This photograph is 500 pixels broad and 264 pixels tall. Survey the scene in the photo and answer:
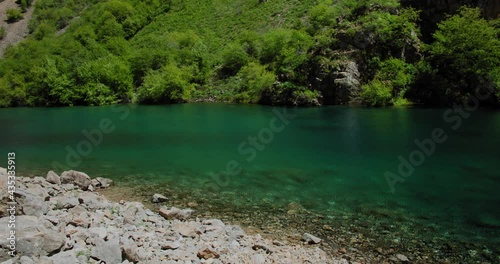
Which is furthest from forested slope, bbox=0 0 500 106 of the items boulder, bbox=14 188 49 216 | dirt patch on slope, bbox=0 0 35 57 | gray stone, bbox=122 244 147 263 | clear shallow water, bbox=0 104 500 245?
gray stone, bbox=122 244 147 263

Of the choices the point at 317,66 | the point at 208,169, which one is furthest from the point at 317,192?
the point at 317,66

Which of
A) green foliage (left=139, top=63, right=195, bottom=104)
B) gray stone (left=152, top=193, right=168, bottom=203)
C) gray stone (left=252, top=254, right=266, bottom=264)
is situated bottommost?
gray stone (left=152, top=193, right=168, bottom=203)

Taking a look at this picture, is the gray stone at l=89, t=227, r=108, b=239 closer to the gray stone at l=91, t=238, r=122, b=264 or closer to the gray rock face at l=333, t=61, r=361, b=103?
the gray stone at l=91, t=238, r=122, b=264

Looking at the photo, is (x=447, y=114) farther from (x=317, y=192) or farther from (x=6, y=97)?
(x=6, y=97)

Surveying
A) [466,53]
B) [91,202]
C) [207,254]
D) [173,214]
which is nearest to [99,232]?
[207,254]

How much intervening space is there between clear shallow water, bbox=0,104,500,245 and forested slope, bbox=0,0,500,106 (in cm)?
1874

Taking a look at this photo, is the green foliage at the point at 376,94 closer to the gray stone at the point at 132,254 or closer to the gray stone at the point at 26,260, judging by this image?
the gray stone at the point at 132,254

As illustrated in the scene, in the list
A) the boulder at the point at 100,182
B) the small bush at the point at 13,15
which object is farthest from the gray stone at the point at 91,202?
the small bush at the point at 13,15

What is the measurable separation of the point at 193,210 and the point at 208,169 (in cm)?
805

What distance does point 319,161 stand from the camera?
27047mm

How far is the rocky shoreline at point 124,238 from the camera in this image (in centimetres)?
1073
